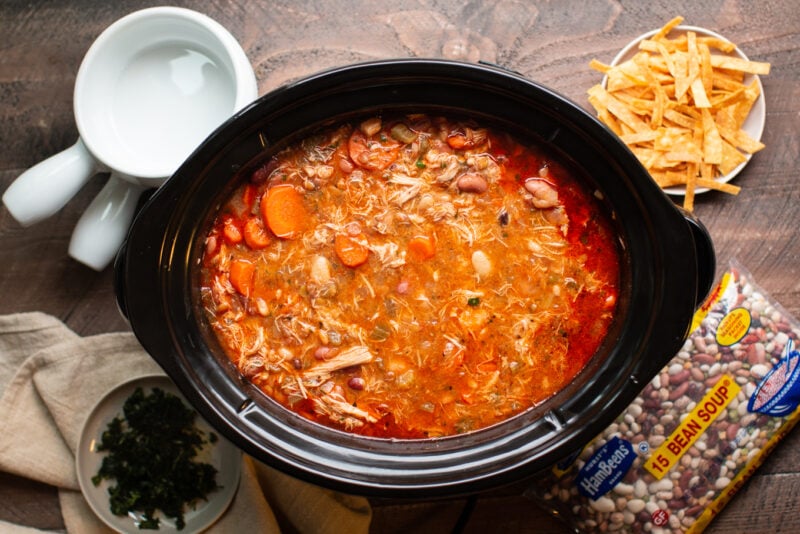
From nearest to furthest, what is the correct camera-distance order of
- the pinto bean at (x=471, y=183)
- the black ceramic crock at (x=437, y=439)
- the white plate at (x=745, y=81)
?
the black ceramic crock at (x=437, y=439) → the pinto bean at (x=471, y=183) → the white plate at (x=745, y=81)

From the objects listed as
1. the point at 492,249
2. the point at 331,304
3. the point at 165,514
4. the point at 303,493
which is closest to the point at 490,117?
the point at 492,249

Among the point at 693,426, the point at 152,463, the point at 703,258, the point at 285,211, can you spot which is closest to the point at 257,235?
the point at 285,211

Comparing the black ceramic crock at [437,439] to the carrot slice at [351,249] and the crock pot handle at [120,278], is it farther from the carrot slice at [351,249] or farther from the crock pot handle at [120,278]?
the carrot slice at [351,249]

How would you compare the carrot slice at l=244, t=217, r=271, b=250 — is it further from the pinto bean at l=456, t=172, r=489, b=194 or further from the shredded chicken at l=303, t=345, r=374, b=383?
the pinto bean at l=456, t=172, r=489, b=194

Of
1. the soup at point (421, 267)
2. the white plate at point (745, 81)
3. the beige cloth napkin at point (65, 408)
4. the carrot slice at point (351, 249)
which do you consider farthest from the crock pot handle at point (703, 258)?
the beige cloth napkin at point (65, 408)

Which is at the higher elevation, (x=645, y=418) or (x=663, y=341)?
(x=663, y=341)

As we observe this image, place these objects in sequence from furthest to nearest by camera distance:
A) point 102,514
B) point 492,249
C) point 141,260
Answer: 1. point 102,514
2. point 492,249
3. point 141,260

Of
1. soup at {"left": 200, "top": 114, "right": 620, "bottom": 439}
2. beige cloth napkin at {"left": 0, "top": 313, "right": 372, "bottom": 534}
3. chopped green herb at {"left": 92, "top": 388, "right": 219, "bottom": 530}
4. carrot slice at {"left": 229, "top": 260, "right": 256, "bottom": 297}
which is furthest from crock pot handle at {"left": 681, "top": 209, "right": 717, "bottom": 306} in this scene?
chopped green herb at {"left": 92, "top": 388, "right": 219, "bottom": 530}

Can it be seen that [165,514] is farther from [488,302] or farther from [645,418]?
[645,418]
